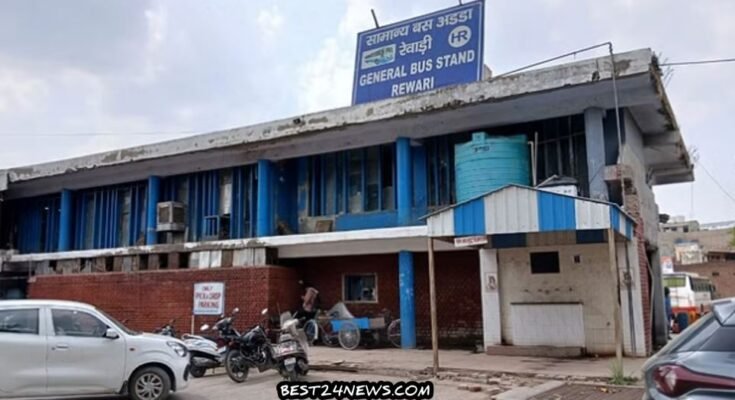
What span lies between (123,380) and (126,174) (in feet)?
42.0

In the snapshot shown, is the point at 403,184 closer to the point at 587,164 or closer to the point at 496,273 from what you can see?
the point at 496,273

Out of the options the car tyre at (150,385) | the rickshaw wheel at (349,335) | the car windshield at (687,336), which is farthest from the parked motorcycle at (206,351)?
the car windshield at (687,336)

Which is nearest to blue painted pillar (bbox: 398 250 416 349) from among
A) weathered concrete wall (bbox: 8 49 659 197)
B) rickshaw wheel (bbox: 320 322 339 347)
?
rickshaw wheel (bbox: 320 322 339 347)

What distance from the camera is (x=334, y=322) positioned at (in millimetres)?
15188

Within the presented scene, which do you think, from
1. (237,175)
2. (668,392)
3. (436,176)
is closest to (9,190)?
(237,175)

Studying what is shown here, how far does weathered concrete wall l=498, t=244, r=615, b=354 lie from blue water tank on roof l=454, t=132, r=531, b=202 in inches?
→ 57.9

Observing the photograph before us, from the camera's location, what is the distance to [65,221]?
21062 millimetres

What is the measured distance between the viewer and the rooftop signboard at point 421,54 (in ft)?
49.9

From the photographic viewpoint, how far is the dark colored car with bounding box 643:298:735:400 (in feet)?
11.8

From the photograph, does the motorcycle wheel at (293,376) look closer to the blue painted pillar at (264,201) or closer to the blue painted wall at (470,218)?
the blue painted wall at (470,218)

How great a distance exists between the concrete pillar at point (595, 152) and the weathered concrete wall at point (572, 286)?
3.70 ft

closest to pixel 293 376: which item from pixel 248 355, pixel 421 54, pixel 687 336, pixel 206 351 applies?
pixel 248 355

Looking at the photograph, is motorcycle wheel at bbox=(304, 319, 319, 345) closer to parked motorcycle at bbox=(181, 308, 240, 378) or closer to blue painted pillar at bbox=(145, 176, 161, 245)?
parked motorcycle at bbox=(181, 308, 240, 378)

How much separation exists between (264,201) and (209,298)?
291 cm
